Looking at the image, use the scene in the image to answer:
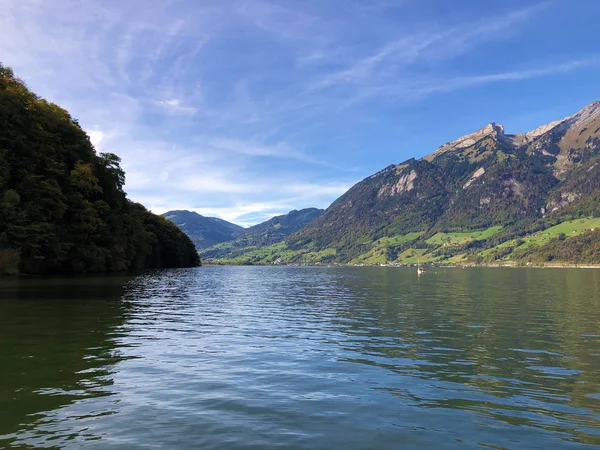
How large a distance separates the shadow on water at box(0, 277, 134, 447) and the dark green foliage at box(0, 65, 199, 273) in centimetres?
3449

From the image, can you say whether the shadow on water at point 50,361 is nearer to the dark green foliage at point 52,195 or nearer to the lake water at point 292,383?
the lake water at point 292,383

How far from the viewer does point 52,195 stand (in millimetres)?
69688

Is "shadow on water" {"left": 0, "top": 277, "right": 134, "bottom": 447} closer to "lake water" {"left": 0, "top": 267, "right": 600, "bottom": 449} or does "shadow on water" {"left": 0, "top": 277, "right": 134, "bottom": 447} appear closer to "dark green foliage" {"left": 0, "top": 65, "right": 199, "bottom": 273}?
"lake water" {"left": 0, "top": 267, "right": 600, "bottom": 449}

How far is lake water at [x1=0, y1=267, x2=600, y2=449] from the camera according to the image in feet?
32.6

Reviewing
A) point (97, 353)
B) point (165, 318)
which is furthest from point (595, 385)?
point (165, 318)

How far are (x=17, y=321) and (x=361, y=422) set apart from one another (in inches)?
958

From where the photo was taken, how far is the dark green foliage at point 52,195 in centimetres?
6232

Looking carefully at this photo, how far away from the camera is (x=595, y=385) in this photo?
49.4 ft

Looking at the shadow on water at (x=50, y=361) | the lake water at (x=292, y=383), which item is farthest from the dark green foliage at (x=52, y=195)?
the lake water at (x=292, y=383)

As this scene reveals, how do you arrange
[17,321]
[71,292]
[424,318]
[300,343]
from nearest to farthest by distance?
[300,343] → [17,321] → [424,318] → [71,292]

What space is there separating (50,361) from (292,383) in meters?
9.91

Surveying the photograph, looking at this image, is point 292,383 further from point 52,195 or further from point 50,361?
point 52,195

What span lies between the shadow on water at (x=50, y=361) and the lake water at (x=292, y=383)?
0.07 m

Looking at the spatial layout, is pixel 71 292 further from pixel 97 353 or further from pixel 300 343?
pixel 300 343
